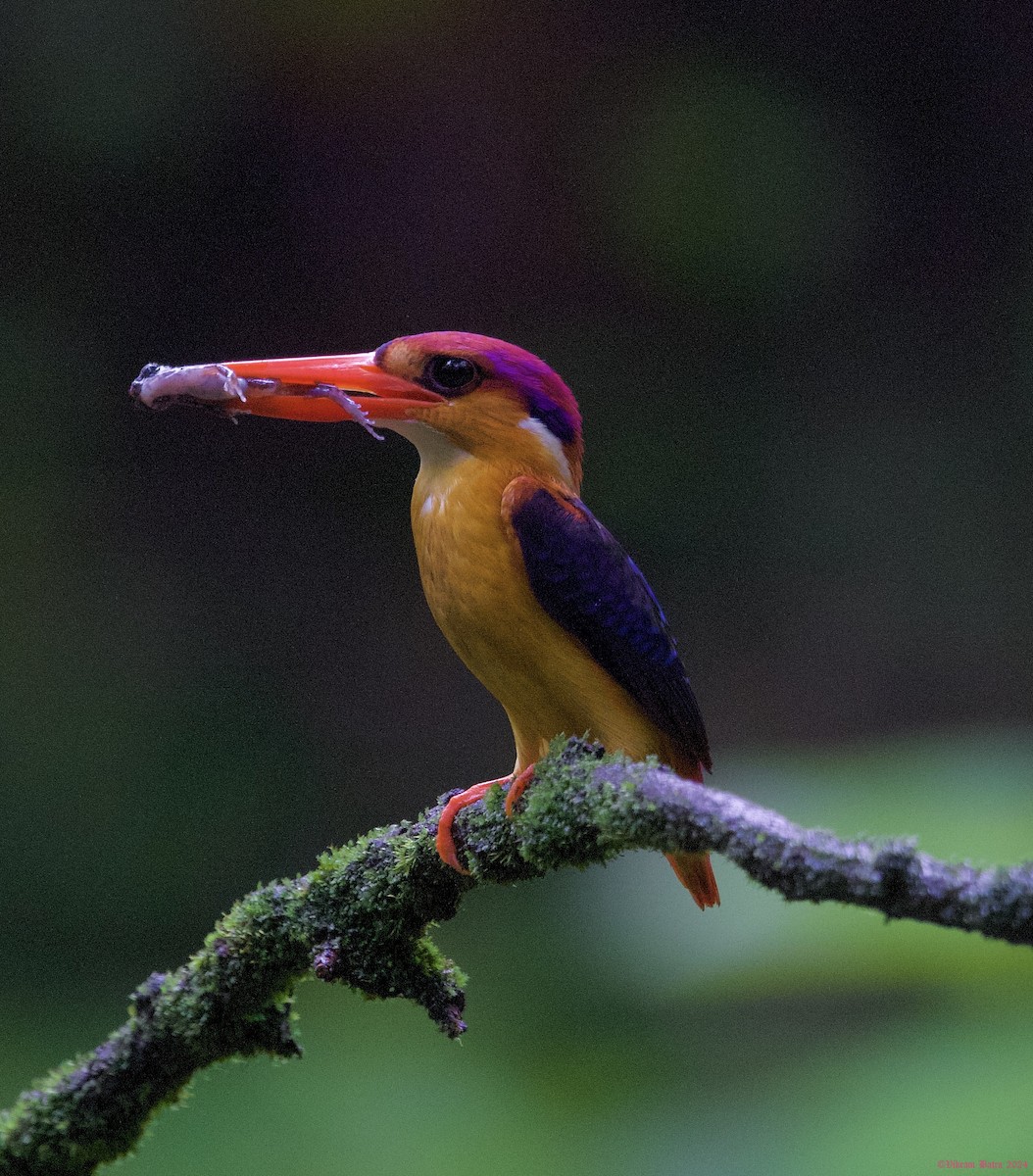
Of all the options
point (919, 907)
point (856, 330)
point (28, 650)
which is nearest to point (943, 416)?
point (856, 330)

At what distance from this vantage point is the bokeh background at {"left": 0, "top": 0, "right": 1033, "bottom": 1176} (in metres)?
3.46

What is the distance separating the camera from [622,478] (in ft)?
13.4

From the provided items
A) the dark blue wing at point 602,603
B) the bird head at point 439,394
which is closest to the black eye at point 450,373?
the bird head at point 439,394

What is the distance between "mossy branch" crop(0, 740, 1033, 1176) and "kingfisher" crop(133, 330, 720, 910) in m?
0.15

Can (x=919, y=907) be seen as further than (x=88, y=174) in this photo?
No

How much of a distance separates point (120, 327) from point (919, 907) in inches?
148

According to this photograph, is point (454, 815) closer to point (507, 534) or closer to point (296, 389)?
point (507, 534)

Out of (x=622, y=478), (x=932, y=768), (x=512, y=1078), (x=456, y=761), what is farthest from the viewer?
(x=456, y=761)

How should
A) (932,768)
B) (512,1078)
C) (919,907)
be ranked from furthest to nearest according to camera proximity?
(932,768)
(512,1078)
(919,907)

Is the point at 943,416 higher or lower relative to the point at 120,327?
higher

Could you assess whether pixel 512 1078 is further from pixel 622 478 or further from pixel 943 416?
pixel 943 416

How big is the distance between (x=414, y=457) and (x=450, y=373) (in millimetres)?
2754

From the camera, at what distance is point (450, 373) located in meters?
1.47

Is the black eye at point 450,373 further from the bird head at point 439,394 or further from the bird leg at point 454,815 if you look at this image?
the bird leg at point 454,815
